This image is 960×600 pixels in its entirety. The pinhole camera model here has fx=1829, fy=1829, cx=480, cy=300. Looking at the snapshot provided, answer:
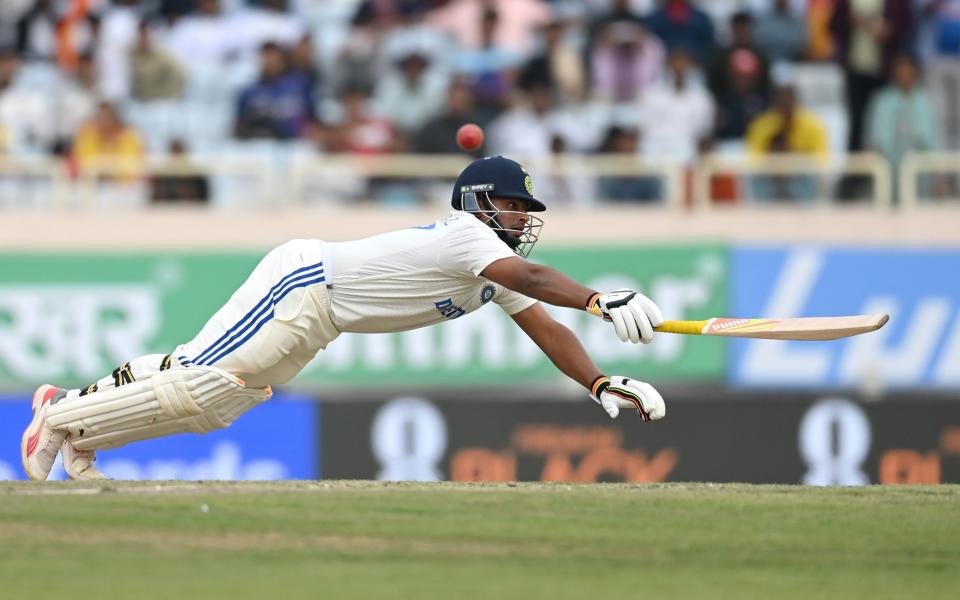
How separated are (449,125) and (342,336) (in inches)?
69.2

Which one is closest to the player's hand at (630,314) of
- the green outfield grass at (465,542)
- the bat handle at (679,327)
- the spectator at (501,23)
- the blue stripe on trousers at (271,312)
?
the bat handle at (679,327)

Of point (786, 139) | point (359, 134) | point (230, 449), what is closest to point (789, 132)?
point (786, 139)

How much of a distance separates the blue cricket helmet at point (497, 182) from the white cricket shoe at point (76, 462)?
76.6 inches

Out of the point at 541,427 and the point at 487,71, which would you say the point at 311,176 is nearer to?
the point at 487,71

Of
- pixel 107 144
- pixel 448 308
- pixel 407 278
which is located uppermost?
pixel 107 144

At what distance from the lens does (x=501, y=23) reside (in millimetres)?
14031

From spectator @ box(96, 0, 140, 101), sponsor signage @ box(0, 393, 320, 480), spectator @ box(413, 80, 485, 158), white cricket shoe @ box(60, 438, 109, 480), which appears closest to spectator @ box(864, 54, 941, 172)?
spectator @ box(413, 80, 485, 158)

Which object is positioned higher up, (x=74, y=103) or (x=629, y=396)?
(x=74, y=103)

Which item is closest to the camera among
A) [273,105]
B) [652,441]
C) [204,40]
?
[652,441]

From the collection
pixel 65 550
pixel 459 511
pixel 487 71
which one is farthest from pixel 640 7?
pixel 65 550

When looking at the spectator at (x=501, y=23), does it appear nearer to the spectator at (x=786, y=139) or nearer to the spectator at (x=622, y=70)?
the spectator at (x=622, y=70)

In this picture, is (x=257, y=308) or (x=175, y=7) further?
(x=175, y=7)

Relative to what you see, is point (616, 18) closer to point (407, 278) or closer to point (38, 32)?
point (38, 32)

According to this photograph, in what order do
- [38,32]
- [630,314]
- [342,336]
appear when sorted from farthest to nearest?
[38,32] → [342,336] → [630,314]
